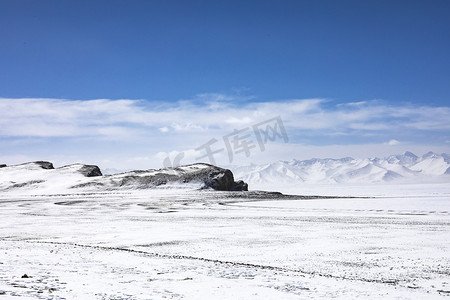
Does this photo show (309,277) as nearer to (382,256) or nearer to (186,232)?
(382,256)

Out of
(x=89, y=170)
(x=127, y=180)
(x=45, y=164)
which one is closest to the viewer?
(x=127, y=180)

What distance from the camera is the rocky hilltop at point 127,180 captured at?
222 ft

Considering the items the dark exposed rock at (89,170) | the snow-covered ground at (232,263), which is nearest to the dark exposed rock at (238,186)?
the dark exposed rock at (89,170)

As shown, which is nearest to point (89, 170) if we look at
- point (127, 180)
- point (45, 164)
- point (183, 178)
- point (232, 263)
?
point (127, 180)

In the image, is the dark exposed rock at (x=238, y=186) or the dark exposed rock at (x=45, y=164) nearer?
the dark exposed rock at (x=238, y=186)

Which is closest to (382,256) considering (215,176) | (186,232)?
(186,232)

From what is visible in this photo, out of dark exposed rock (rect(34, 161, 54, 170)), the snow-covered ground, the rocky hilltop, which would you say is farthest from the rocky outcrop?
the snow-covered ground

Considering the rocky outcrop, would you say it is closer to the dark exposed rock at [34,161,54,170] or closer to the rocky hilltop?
the rocky hilltop

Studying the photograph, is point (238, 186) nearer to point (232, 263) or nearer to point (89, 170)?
point (89, 170)

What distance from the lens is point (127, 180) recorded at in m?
71.4

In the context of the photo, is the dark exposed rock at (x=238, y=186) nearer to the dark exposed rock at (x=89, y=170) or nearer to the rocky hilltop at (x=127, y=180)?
the rocky hilltop at (x=127, y=180)

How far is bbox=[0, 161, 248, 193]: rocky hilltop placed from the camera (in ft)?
222

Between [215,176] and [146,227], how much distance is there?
160ft

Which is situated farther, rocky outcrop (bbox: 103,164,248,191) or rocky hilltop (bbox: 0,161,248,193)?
rocky hilltop (bbox: 0,161,248,193)
